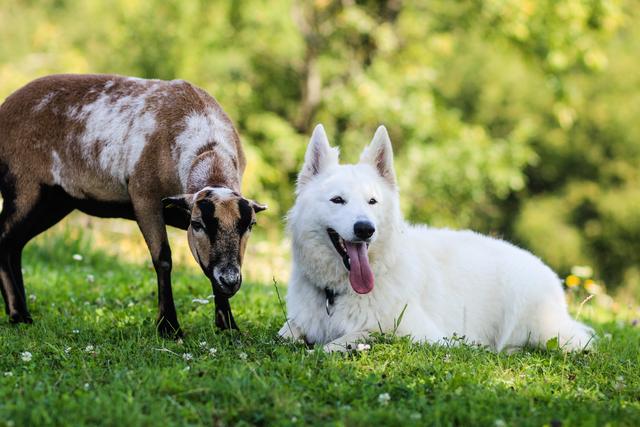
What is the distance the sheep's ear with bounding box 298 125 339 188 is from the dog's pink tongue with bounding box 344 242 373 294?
732 mm

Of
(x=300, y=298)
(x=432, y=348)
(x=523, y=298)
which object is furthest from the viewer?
(x=523, y=298)

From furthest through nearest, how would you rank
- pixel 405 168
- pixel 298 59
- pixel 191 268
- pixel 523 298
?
pixel 298 59 → pixel 405 168 → pixel 191 268 → pixel 523 298

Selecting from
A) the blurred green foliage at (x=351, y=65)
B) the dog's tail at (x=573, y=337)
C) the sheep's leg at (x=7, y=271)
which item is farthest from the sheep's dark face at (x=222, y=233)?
the blurred green foliage at (x=351, y=65)

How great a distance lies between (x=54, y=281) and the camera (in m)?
8.39

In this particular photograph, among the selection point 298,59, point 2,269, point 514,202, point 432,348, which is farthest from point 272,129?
point 514,202

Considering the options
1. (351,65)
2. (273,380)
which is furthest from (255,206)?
(351,65)

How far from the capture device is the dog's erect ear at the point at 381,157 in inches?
241

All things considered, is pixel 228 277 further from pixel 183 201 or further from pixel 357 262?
pixel 357 262

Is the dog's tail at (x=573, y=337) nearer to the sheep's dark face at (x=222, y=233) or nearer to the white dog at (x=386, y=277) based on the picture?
the white dog at (x=386, y=277)

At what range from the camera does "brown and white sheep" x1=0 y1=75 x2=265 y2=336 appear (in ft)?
20.2

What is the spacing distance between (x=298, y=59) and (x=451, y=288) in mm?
15777

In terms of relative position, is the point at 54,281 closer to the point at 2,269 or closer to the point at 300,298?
the point at 2,269

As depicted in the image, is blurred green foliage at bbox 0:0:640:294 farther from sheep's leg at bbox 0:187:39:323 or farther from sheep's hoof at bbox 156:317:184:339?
sheep's hoof at bbox 156:317:184:339

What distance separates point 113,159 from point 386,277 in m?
2.40
